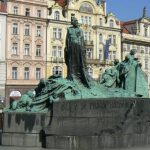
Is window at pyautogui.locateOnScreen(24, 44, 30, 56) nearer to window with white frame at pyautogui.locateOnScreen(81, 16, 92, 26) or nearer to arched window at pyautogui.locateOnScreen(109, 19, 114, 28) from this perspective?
window with white frame at pyautogui.locateOnScreen(81, 16, 92, 26)

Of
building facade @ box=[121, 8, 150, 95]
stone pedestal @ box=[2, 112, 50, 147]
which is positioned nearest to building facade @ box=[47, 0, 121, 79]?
building facade @ box=[121, 8, 150, 95]

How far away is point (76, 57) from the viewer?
42.3 ft

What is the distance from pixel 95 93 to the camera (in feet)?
41.5

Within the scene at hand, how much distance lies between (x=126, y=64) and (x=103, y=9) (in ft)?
139

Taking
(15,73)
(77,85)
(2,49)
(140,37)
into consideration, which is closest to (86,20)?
(140,37)

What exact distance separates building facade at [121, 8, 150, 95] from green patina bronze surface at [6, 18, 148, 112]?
43723mm

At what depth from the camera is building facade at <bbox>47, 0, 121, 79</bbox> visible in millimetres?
50375

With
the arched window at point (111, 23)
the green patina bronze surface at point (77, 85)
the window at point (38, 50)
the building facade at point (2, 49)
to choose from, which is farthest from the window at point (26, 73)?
the green patina bronze surface at point (77, 85)

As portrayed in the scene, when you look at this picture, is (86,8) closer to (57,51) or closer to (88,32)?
(88,32)

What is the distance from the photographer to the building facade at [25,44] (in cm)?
4709

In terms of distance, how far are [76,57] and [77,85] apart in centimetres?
81

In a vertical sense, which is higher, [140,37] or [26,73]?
[140,37]

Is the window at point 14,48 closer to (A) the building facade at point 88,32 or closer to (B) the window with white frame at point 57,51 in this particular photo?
(A) the building facade at point 88,32

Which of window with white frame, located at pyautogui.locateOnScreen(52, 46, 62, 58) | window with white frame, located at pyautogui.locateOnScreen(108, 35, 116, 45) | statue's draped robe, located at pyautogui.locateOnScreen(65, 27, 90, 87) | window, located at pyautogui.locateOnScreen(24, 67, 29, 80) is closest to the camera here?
statue's draped robe, located at pyautogui.locateOnScreen(65, 27, 90, 87)
